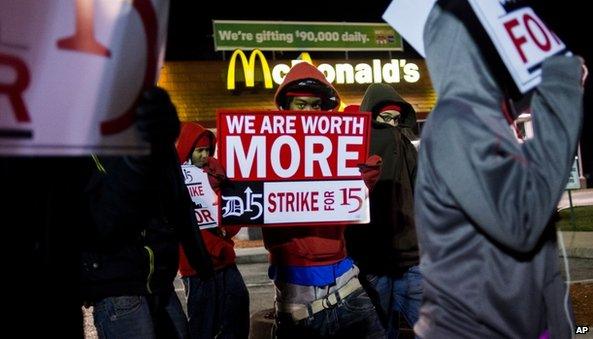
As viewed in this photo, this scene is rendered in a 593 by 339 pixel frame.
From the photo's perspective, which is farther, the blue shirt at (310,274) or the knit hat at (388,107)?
the knit hat at (388,107)

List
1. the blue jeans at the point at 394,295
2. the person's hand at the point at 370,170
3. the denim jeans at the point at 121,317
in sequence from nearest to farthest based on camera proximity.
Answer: the denim jeans at the point at 121,317, the person's hand at the point at 370,170, the blue jeans at the point at 394,295

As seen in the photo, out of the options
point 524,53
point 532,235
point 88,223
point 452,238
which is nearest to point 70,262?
point 88,223

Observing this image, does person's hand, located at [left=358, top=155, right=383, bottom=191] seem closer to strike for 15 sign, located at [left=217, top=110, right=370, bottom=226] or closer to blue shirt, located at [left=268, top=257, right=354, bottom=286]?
strike for 15 sign, located at [left=217, top=110, right=370, bottom=226]

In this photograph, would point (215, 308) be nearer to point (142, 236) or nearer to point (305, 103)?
point (305, 103)

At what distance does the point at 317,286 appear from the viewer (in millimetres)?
4023

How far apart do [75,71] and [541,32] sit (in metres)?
1.33

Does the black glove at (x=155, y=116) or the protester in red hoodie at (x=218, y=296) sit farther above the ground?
the black glove at (x=155, y=116)

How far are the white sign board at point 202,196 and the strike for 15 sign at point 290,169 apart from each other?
38.4 inches

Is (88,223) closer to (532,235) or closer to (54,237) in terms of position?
(54,237)

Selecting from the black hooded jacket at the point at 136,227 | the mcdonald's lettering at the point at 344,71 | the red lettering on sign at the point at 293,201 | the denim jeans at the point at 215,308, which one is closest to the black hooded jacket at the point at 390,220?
the red lettering on sign at the point at 293,201

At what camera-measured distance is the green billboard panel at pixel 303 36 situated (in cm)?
2428

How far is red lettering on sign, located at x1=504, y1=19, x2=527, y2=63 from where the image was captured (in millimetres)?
Result: 2027

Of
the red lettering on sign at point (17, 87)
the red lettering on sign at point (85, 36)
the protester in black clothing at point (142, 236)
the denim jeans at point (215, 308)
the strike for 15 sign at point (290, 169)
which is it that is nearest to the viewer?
the red lettering on sign at point (17, 87)

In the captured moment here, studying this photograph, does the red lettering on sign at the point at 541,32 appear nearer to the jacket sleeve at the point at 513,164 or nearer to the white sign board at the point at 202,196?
the jacket sleeve at the point at 513,164
